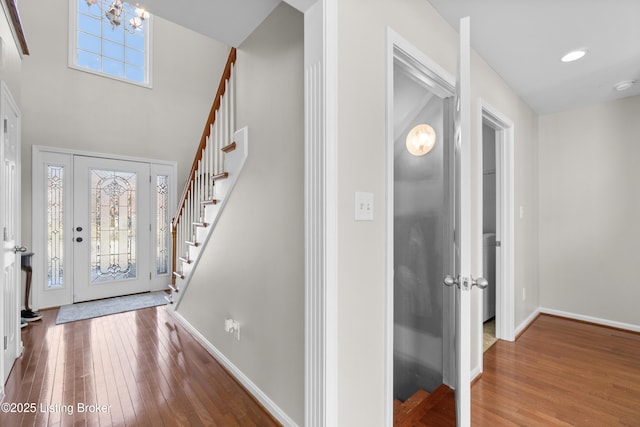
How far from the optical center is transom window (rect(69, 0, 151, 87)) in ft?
12.7

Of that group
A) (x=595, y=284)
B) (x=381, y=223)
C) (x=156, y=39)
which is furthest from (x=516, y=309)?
(x=156, y=39)

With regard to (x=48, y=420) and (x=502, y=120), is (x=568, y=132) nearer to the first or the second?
(x=502, y=120)

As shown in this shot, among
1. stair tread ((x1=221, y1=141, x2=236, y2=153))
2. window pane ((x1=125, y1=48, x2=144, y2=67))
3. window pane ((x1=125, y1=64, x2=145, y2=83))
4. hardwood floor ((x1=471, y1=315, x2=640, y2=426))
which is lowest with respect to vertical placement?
hardwood floor ((x1=471, y1=315, x2=640, y2=426))

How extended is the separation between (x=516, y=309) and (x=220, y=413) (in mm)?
2814

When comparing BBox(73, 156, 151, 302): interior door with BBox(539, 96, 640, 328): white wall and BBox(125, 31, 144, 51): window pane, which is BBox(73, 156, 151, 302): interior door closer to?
BBox(125, 31, 144, 51): window pane

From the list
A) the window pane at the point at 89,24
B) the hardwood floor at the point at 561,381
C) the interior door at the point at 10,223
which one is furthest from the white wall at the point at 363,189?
the window pane at the point at 89,24

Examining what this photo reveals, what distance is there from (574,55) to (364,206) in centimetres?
230

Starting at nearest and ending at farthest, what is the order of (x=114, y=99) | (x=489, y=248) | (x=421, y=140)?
(x=421, y=140) < (x=489, y=248) < (x=114, y=99)

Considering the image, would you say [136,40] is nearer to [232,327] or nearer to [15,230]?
[15,230]

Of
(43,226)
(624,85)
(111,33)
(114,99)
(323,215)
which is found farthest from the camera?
(111,33)

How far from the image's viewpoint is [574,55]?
222cm

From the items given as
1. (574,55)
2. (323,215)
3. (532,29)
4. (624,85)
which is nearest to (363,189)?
(323,215)

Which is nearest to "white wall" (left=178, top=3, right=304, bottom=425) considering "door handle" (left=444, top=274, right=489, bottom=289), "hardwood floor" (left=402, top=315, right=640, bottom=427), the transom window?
Result: "door handle" (left=444, top=274, right=489, bottom=289)

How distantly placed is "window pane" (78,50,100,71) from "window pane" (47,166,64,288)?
1.46m
